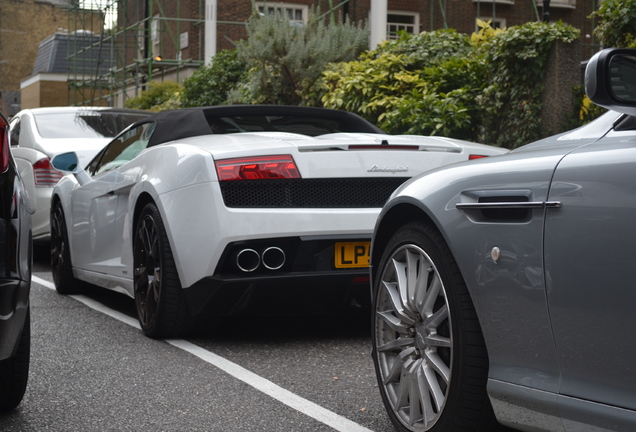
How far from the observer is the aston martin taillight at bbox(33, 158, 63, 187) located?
9.98m

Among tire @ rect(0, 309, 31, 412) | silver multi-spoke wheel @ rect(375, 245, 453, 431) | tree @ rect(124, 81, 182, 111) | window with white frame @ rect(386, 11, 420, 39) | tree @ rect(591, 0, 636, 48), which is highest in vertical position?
window with white frame @ rect(386, 11, 420, 39)

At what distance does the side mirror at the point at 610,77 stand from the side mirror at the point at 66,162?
213 inches

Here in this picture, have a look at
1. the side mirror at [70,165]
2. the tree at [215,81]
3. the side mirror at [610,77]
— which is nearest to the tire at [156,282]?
the side mirror at [70,165]

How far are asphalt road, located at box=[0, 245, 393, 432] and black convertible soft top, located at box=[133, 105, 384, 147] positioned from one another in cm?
120

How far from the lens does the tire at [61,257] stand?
7.70m

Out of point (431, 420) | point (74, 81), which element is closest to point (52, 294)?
point (431, 420)

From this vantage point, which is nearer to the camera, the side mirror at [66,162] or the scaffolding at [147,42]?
the side mirror at [66,162]

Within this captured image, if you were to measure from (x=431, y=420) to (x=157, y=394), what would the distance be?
150 centimetres

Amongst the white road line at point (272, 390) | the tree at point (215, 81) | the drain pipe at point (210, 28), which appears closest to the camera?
the white road line at point (272, 390)

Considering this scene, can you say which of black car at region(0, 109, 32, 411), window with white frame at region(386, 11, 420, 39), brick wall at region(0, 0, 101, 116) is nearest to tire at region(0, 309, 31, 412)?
black car at region(0, 109, 32, 411)

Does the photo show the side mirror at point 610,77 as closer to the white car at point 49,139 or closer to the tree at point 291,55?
the white car at point 49,139

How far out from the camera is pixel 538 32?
9.95 meters

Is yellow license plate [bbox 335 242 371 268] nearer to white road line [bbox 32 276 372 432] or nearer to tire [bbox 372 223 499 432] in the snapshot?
white road line [bbox 32 276 372 432]

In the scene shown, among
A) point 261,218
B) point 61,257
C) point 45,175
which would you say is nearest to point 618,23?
point 261,218
